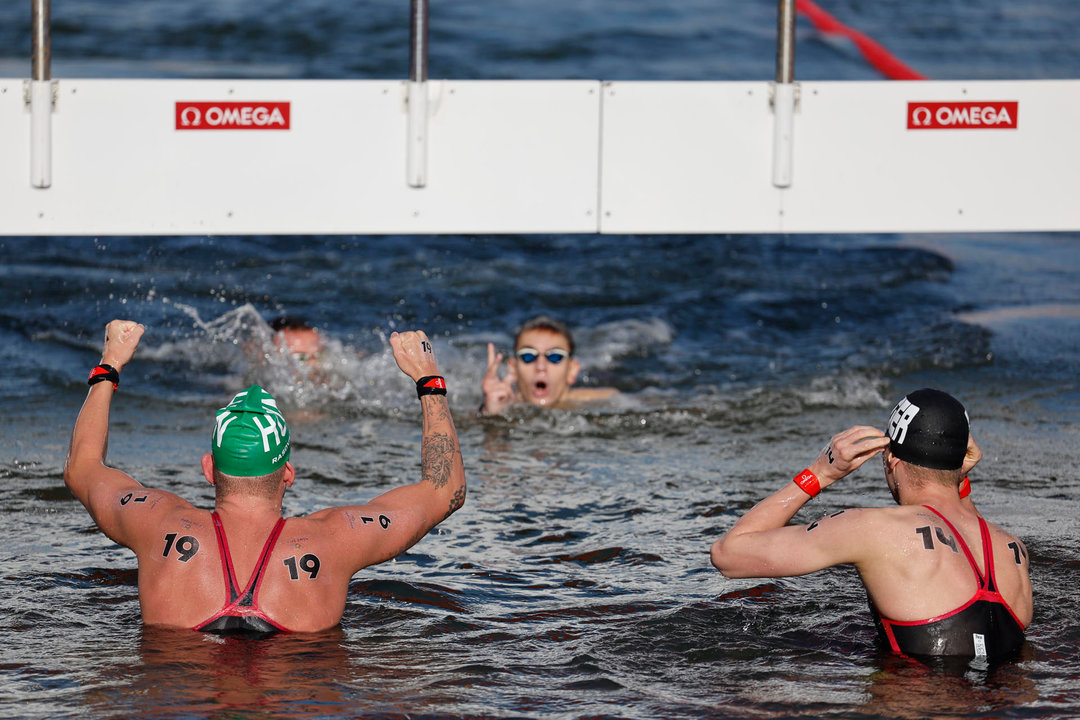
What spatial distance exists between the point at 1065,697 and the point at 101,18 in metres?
24.5

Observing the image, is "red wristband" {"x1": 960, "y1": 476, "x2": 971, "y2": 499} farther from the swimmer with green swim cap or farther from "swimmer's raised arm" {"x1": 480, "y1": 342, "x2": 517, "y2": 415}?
"swimmer's raised arm" {"x1": 480, "y1": 342, "x2": 517, "y2": 415}

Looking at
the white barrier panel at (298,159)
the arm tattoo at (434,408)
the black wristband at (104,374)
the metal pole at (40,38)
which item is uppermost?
the metal pole at (40,38)

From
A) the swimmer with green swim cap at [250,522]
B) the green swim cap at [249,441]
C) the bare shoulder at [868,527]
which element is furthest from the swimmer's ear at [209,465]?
the bare shoulder at [868,527]

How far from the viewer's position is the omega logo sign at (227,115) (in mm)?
6590

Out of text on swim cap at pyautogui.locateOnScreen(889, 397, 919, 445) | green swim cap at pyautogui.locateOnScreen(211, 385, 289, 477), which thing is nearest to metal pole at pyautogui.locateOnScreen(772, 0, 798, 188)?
text on swim cap at pyautogui.locateOnScreen(889, 397, 919, 445)

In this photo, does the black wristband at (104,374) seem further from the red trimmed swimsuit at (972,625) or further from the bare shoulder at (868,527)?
the red trimmed swimsuit at (972,625)

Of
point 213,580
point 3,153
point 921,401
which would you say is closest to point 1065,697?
point 921,401

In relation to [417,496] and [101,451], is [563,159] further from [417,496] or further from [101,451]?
[101,451]

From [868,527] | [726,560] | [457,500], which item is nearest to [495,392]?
[457,500]

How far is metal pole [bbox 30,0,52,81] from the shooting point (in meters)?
6.19

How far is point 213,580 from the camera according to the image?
4688 mm

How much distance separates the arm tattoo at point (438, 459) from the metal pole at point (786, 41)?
9.38 ft

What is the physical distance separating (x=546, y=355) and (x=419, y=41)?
3.41m

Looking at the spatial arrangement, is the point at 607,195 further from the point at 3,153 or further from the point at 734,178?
the point at 3,153
